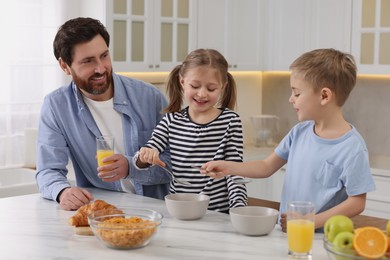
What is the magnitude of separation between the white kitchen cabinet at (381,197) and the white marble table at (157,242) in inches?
83.5

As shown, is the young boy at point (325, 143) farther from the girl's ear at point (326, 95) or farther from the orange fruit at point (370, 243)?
the orange fruit at point (370, 243)

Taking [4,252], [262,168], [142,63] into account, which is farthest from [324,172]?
[142,63]

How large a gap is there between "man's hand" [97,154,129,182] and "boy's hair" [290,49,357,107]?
2.59 ft

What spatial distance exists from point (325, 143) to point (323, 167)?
87mm

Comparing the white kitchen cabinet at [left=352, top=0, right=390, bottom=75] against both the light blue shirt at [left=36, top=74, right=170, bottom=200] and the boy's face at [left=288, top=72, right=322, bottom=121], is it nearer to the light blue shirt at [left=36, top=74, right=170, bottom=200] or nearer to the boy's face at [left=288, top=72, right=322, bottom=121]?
the light blue shirt at [left=36, top=74, right=170, bottom=200]

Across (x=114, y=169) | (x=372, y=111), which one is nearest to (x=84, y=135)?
(x=114, y=169)

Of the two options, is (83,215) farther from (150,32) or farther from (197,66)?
(150,32)

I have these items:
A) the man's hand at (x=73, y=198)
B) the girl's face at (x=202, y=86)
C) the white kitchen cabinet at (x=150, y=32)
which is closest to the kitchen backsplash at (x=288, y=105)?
the white kitchen cabinet at (x=150, y=32)

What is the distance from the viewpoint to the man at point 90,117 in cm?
298

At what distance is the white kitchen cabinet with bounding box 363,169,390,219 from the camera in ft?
14.2

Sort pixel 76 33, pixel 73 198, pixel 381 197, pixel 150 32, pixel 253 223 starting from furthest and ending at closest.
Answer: pixel 150 32 → pixel 381 197 → pixel 76 33 → pixel 73 198 → pixel 253 223

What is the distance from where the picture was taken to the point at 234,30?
5.10 m

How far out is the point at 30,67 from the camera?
4.37 m

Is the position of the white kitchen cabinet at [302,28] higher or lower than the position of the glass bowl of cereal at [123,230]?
higher
